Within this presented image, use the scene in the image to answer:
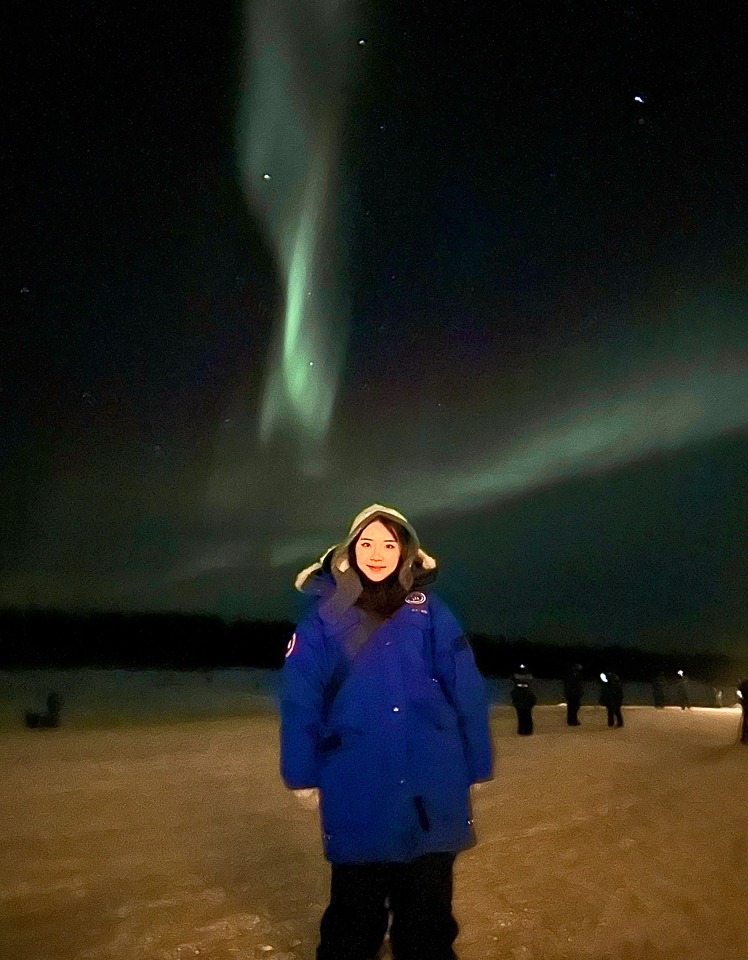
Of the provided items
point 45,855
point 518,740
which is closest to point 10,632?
point 518,740

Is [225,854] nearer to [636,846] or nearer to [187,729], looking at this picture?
[636,846]

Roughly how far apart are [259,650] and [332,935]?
44353mm

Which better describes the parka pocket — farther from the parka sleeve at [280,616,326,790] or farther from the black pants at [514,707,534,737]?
the black pants at [514,707,534,737]

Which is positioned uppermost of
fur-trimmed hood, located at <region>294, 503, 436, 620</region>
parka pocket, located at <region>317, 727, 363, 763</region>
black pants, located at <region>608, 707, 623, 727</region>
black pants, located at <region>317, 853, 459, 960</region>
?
fur-trimmed hood, located at <region>294, 503, 436, 620</region>

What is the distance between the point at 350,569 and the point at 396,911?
1.23 m

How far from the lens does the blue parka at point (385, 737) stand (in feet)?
8.63

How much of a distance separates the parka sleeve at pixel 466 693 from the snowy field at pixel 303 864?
1.15 m

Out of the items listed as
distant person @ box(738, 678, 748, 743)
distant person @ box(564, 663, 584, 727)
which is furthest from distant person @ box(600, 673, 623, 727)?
distant person @ box(738, 678, 748, 743)

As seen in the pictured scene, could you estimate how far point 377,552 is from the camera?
2920mm

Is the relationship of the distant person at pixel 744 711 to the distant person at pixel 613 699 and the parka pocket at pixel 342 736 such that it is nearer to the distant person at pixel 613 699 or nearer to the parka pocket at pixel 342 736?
the distant person at pixel 613 699

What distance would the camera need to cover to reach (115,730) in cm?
1423

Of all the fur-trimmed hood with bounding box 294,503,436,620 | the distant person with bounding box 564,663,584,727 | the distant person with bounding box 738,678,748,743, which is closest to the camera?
A: the fur-trimmed hood with bounding box 294,503,436,620

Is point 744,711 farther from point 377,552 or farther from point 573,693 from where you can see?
point 377,552

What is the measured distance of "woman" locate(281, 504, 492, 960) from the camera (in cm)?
263
